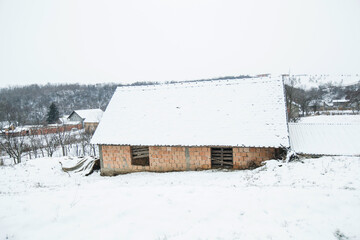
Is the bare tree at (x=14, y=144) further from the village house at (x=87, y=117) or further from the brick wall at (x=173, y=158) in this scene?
the village house at (x=87, y=117)

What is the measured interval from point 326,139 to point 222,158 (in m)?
6.79

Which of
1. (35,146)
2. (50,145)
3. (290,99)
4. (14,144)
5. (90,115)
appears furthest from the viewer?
(90,115)

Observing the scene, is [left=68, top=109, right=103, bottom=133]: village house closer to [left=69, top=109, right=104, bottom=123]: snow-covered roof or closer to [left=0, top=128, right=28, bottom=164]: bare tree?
[left=69, top=109, right=104, bottom=123]: snow-covered roof

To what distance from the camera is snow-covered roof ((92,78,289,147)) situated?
1260 centimetres

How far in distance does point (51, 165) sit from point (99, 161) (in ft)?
14.9

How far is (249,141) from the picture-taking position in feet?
39.9

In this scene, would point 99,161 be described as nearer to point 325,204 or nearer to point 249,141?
point 249,141

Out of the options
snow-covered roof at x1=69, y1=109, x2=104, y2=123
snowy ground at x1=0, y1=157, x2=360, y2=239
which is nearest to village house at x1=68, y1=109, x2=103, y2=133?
snow-covered roof at x1=69, y1=109, x2=104, y2=123

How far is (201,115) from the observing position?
14359mm

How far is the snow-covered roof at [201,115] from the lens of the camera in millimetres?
12602

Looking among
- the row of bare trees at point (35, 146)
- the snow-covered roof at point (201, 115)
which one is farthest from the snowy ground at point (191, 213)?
the row of bare trees at point (35, 146)

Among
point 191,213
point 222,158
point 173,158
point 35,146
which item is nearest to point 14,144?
point 35,146

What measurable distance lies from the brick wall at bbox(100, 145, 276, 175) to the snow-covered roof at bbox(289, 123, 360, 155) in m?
2.39

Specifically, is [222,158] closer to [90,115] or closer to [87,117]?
[87,117]
